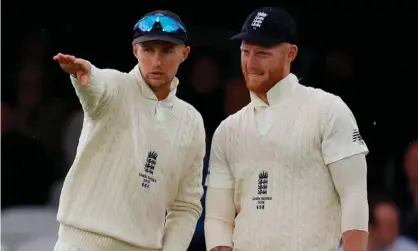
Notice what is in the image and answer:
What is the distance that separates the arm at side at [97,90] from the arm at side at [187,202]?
417mm

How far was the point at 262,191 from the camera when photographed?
4438mm

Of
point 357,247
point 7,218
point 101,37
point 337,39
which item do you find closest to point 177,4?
point 101,37

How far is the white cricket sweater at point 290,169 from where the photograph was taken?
4.36m

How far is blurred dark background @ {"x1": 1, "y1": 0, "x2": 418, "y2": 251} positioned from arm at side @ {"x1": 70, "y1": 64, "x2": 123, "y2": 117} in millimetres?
2240

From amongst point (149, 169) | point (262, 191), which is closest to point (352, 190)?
point (262, 191)

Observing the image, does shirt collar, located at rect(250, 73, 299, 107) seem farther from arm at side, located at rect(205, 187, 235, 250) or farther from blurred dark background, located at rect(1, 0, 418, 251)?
blurred dark background, located at rect(1, 0, 418, 251)

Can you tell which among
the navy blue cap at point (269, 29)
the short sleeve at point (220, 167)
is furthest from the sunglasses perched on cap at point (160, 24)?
the short sleeve at point (220, 167)

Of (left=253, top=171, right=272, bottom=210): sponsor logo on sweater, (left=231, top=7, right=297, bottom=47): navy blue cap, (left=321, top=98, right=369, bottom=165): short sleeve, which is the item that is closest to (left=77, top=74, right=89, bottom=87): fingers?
(left=231, top=7, right=297, bottom=47): navy blue cap

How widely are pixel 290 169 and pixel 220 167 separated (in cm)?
31

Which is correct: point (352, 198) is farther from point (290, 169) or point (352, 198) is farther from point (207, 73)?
point (207, 73)

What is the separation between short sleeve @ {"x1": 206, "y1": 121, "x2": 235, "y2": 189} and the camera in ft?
15.0

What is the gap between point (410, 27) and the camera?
23.6ft

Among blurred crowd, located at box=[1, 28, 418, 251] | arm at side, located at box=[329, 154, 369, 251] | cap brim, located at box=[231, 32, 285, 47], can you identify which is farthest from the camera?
blurred crowd, located at box=[1, 28, 418, 251]

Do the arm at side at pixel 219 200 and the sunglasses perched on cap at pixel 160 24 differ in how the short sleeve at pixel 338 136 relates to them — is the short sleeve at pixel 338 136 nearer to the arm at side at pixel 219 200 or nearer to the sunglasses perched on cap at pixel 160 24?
the arm at side at pixel 219 200
